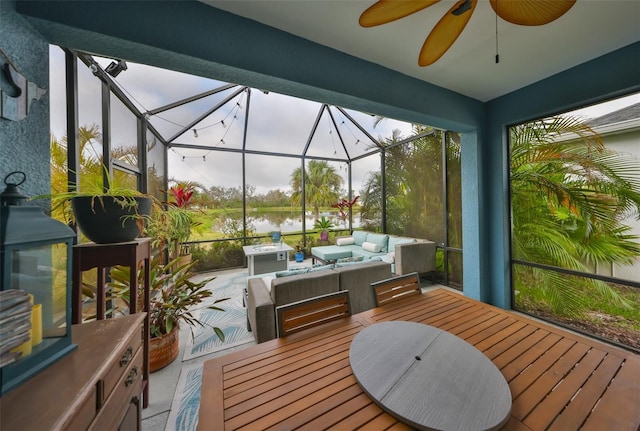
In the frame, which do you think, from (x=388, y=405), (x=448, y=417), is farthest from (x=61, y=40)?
(x=448, y=417)

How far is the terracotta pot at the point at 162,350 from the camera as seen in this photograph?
1934 mm

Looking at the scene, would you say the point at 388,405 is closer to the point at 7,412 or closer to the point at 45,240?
the point at 7,412

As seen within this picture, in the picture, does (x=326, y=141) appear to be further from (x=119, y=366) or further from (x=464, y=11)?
(x=119, y=366)

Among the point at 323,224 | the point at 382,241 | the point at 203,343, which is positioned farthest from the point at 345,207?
the point at 203,343

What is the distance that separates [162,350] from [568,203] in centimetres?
440

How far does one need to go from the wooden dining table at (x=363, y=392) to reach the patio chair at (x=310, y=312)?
53mm

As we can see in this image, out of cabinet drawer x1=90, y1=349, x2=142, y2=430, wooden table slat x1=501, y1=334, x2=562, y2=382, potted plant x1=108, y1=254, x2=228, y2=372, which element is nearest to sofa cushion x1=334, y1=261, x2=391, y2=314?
potted plant x1=108, y1=254, x2=228, y2=372

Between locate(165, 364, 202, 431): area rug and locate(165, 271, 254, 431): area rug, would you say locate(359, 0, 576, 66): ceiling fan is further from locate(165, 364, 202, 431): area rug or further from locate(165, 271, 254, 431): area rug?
locate(165, 271, 254, 431): area rug

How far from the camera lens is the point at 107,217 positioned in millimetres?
1278

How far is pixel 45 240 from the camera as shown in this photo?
795 mm

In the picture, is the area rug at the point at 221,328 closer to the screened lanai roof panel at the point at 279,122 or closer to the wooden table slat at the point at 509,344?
the wooden table slat at the point at 509,344

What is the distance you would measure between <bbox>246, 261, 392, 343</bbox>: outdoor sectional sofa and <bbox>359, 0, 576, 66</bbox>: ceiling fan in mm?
1839

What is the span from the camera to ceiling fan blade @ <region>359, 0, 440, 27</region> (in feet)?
3.61

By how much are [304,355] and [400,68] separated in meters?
2.62
